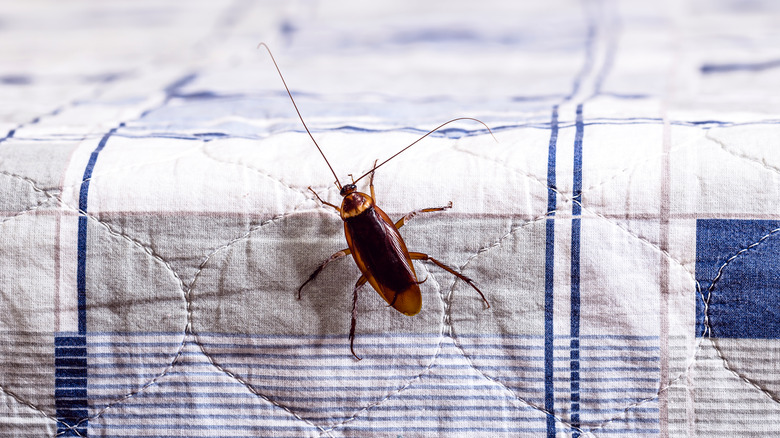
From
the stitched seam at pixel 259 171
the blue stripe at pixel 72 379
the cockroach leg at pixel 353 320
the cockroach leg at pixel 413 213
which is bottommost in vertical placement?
the blue stripe at pixel 72 379

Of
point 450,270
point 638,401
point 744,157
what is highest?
point 744,157

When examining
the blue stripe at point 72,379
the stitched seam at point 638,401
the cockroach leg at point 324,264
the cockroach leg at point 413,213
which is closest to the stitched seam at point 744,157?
the stitched seam at point 638,401

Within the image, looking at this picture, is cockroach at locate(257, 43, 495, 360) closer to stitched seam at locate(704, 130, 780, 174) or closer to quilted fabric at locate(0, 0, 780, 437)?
quilted fabric at locate(0, 0, 780, 437)

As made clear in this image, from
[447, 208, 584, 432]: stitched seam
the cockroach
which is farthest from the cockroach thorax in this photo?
[447, 208, 584, 432]: stitched seam

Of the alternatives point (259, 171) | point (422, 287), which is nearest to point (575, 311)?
point (422, 287)

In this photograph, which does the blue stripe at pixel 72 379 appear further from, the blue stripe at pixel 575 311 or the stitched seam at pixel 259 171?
the blue stripe at pixel 575 311

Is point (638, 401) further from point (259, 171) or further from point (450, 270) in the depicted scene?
point (259, 171)

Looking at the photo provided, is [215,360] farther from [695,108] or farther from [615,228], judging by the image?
[695,108]

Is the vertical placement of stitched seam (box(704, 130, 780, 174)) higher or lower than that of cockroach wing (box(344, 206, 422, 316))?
higher
